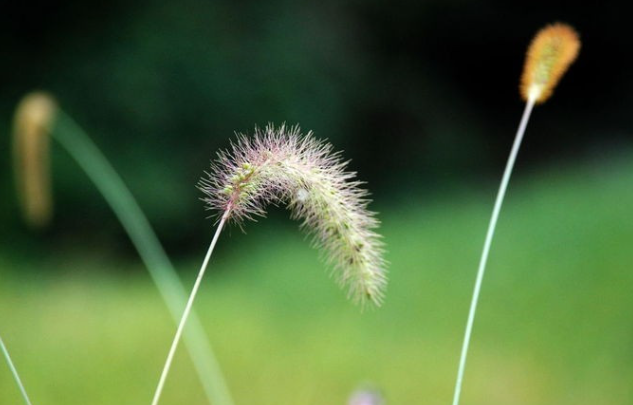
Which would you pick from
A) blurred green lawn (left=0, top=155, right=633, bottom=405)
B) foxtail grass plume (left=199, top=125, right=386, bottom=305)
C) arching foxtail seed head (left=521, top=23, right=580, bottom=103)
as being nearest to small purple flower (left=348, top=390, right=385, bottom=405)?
foxtail grass plume (left=199, top=125, right=386, bottom=305)

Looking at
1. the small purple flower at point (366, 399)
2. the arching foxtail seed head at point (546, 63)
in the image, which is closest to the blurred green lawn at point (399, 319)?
the arching foxtail seed head at point (546, 63)

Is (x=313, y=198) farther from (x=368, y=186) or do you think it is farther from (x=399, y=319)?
(x=368, y=186)

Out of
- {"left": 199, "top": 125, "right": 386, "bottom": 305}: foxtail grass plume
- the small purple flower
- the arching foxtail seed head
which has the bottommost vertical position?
the small purple flower

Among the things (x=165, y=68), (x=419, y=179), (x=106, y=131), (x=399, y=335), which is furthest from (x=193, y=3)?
(x=399, y=335)

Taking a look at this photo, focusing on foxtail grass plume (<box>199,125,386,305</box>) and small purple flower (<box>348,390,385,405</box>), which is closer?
small purple flower (<box>348,390,385,405</box>)

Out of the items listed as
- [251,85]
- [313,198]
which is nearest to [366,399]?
[313,198]

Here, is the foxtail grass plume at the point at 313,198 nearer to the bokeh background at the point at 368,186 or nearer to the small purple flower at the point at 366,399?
the small purple flower at the point at 366,399

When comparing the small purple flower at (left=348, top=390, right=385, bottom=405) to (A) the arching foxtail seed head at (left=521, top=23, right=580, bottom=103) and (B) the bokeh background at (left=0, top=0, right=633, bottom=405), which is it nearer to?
(A) the arching foxtail seed head at (left=521, top=23, right=580, bottom=103)
